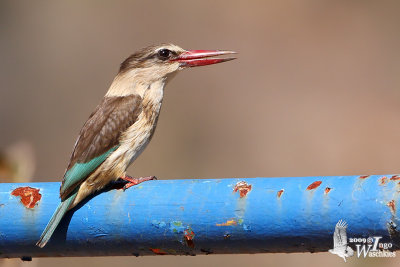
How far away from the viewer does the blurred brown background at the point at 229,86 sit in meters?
6.55

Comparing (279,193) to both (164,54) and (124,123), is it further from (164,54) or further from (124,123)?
(164,54)

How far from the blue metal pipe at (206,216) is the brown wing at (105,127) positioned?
0.92 metres

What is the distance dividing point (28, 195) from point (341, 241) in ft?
3.05

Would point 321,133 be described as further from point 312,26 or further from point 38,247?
point 38,247

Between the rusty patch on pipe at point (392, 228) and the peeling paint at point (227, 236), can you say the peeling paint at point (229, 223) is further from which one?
the rusty patch on pipe at point (392, 228)

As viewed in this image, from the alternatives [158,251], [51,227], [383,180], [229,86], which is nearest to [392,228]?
[383,180]

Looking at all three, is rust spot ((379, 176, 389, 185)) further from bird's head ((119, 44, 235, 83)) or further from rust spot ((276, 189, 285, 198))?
bird's head ((119, 44, 235, 83))

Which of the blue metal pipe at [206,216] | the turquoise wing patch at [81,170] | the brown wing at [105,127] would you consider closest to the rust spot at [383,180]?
the blue metal pipe at [206,216]

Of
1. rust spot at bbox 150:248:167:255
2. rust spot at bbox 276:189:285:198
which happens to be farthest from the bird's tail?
rust spot at bbox 276:189:285:198

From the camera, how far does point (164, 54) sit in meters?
4.18

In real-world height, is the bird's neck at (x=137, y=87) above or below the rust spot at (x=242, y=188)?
above

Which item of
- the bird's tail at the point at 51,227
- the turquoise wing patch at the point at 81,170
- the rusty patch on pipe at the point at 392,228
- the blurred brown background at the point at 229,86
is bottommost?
the rusty patch on pipe at the point at 392,228

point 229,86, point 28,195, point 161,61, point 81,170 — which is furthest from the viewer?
point 229,86

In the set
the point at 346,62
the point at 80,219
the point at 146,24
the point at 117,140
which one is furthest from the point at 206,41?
the point at 80,219
